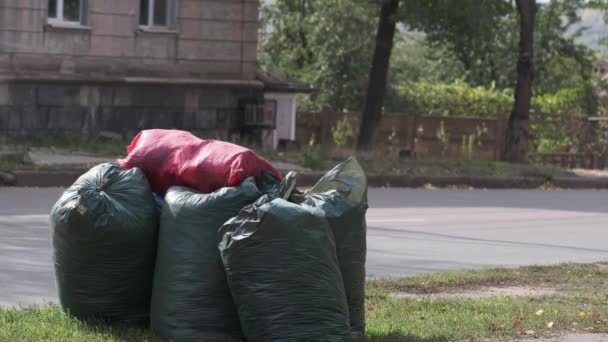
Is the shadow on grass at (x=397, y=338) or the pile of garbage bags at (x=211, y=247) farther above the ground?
the pile of garbage bags at (x=211, y=247)

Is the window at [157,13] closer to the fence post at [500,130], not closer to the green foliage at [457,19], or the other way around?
the green foliage at [457,19]

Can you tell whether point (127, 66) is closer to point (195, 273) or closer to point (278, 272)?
point (195, 273)

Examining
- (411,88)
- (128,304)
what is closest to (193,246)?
(128,304)

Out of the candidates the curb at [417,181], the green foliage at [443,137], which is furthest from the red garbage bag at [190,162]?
the green foliage at [443,137]

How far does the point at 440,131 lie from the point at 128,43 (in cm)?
988

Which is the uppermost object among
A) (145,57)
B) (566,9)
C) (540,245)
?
(566,9)

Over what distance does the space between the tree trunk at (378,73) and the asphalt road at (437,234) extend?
6010 mm

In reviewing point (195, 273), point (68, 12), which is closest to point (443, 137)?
point (68, 12)

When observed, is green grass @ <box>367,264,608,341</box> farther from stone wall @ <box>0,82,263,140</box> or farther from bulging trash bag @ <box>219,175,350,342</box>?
stone wall @ <box>0,82,263,140</box>

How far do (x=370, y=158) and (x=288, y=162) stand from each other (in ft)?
6.95

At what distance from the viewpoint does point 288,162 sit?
62.3 ft

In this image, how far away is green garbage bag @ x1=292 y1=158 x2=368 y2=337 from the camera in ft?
19.4

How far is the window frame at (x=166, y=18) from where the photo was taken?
2158 cm

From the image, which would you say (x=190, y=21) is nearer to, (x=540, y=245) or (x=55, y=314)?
(x=540, y=245)
